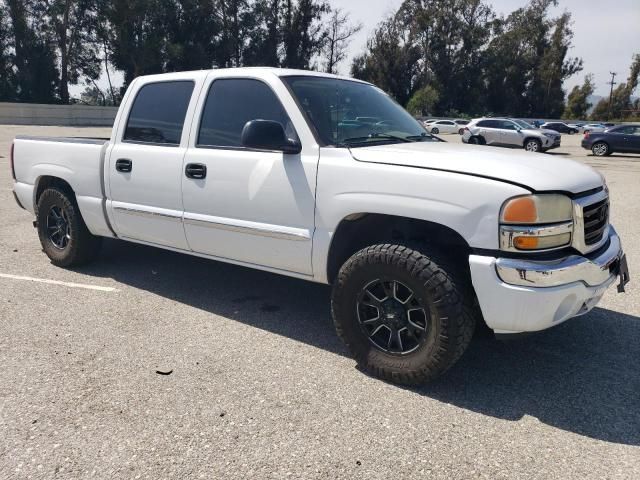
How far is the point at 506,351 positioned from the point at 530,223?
1.33m

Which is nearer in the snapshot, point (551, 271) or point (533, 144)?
point (551, 271)

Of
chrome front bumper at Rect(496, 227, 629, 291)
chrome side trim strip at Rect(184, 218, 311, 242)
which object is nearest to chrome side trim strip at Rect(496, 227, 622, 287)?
chrome front bumper at Rect(496, 227, 629, 291)

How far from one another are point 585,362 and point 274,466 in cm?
227

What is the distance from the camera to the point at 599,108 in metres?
80.8

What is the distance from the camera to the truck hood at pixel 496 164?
295cm

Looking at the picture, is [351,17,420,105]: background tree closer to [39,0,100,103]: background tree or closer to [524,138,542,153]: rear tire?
[39,0,100,103]: background tree

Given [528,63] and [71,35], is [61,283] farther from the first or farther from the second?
[528,63]

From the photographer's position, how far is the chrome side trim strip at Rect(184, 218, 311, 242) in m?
3.66

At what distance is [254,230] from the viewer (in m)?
3.85

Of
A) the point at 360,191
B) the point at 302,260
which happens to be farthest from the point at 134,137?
the point at 360,191

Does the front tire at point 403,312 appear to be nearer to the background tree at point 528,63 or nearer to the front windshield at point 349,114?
the front windshield at point 349,114

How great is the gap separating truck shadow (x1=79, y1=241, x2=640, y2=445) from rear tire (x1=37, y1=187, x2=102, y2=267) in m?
0.21

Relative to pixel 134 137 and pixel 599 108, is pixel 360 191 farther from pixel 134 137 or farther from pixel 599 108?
pixel 599 108

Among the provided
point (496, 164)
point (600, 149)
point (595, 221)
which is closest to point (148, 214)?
point (496, 164)
